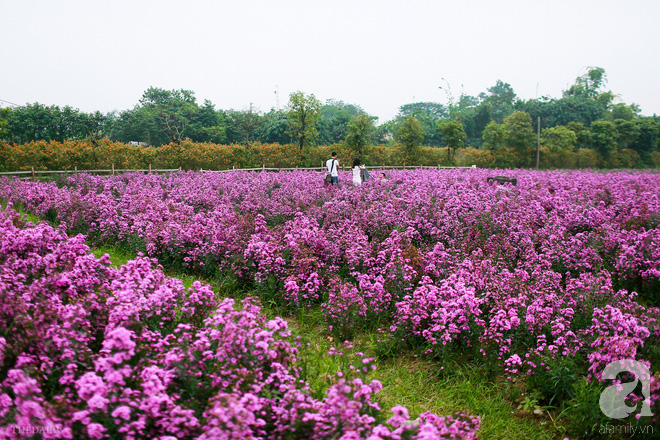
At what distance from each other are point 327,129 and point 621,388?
6092 centimetres

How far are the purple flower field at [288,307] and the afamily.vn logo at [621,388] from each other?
0.11 meters

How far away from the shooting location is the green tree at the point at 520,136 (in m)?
47.0

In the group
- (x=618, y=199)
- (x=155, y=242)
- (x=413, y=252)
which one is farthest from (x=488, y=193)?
(x=155, y=242)

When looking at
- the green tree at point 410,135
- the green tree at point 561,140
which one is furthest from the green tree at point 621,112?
the green tree at point 410,135

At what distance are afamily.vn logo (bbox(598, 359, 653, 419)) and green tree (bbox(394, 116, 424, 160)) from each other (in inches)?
1537

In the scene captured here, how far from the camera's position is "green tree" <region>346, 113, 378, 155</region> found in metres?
38.4

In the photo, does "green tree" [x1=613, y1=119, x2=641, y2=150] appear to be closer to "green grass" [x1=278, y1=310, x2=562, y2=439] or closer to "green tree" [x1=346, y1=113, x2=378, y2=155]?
"green tree" [x1=346, y1=113, x2=378, y2=155]

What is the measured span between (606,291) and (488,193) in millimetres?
7588

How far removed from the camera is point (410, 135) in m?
41.4

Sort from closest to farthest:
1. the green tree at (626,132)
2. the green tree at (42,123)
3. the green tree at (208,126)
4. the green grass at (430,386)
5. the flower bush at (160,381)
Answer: the flower bush at (160,381), the green grass at (430,386), the green tree at (42,123), the green tree at (626,132), the green tree at (208,126)

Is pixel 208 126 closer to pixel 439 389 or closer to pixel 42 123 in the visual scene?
pixel 42 123

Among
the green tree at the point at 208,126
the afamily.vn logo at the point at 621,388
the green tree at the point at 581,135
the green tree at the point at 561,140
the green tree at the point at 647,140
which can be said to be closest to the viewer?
the afamily.vn logo at the point at 621,388

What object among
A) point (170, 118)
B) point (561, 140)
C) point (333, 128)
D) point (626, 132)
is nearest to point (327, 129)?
point (333, 128)

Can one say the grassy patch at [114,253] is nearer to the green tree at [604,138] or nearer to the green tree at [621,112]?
the green tree at [604,138]
